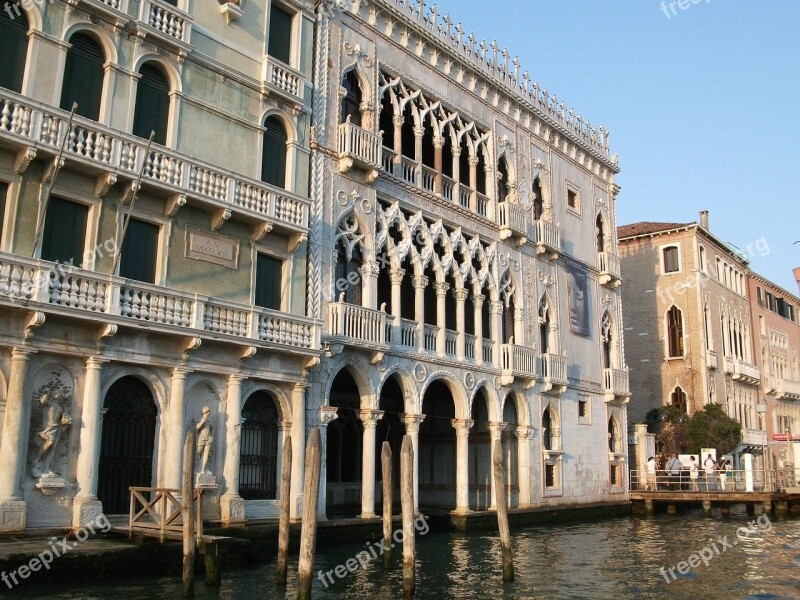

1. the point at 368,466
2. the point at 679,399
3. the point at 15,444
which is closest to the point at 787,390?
the point at 679,399

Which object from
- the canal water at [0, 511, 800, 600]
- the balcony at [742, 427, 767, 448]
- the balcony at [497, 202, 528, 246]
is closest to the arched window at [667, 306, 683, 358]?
the balcony at [742, 427, 767, 448]

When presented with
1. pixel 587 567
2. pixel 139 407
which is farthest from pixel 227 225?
pixel 587 567

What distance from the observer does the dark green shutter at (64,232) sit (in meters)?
14.0

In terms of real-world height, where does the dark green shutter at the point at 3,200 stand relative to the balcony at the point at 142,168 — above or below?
below

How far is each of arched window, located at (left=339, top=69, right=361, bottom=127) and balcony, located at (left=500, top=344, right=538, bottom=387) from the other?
25.8 ft

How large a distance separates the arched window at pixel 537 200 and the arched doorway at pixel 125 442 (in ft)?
53.2

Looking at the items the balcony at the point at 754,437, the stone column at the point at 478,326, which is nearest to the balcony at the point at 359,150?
the stone column at the point at 478,326

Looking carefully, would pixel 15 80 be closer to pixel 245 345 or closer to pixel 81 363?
pixel 81 363

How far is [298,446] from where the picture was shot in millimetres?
17234

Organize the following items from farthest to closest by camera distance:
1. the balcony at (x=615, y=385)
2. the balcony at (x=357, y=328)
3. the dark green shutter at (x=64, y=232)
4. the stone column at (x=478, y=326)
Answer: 1. the balcony at (x=615, y=385)
2. the stone column at (x=478, y=326)
3. the balcony at (x=357, y=328)
4. the dark green shutter at (x=64, y=232)

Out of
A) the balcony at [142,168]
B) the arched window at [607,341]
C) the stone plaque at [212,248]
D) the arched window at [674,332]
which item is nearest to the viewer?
the balcony at [142,168]

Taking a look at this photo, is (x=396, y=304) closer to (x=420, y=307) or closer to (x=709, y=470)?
(x=420, y=307)

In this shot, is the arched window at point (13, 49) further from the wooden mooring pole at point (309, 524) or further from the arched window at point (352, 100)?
the arched window at point (352, 100)

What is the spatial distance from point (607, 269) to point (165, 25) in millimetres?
19419
